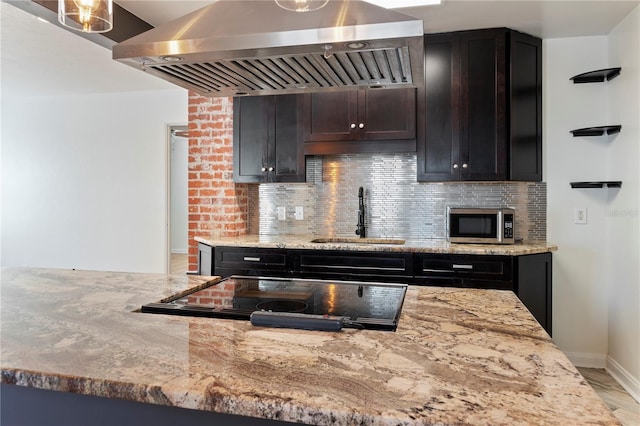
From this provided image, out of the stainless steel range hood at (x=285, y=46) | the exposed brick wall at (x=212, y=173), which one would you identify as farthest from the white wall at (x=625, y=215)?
the exposed brick wall at (x=212, y=173)

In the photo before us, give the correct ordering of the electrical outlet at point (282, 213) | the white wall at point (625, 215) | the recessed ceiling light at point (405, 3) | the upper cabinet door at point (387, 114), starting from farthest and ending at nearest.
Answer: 1. the electrical outlet at point (282, 213)
2. the upper cabinet door at point (387, 114)
3. the white wall at point (625, 215)
4. the recessed ceiling light at point (405, 3)

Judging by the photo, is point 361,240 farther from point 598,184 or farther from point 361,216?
point 598,184

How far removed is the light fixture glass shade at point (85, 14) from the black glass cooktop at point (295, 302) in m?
0.94

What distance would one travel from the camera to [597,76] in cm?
313

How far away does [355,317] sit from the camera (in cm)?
124

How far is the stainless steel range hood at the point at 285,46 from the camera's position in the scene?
129 cm

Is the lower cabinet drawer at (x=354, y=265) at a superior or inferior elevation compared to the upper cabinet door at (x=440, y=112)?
inferior

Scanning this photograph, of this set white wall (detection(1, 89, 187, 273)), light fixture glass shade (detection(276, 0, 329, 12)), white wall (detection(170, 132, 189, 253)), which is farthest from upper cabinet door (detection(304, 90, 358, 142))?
white wall (detection(170, 132, 189, 253))

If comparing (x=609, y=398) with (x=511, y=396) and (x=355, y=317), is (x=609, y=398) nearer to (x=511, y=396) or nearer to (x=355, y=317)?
(x=355, y=317)

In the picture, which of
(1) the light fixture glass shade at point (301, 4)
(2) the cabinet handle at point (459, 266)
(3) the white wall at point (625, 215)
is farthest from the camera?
(2) the cabinet handle at point (459, 266)

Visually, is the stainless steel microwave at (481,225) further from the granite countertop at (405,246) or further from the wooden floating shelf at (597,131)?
the wooden floating shelf at (597,131)

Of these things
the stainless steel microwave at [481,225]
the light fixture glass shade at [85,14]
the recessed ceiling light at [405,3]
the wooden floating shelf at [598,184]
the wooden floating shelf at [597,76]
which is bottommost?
the stainless steel microwave at [481,225]

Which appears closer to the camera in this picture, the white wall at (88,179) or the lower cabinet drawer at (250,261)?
the lower cabinet drawer at (250,261)

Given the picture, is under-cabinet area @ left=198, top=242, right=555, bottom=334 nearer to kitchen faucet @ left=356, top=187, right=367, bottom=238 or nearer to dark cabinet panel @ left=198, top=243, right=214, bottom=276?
dark cabinet panel @ left=198, top=243, right=214, bottom=276
